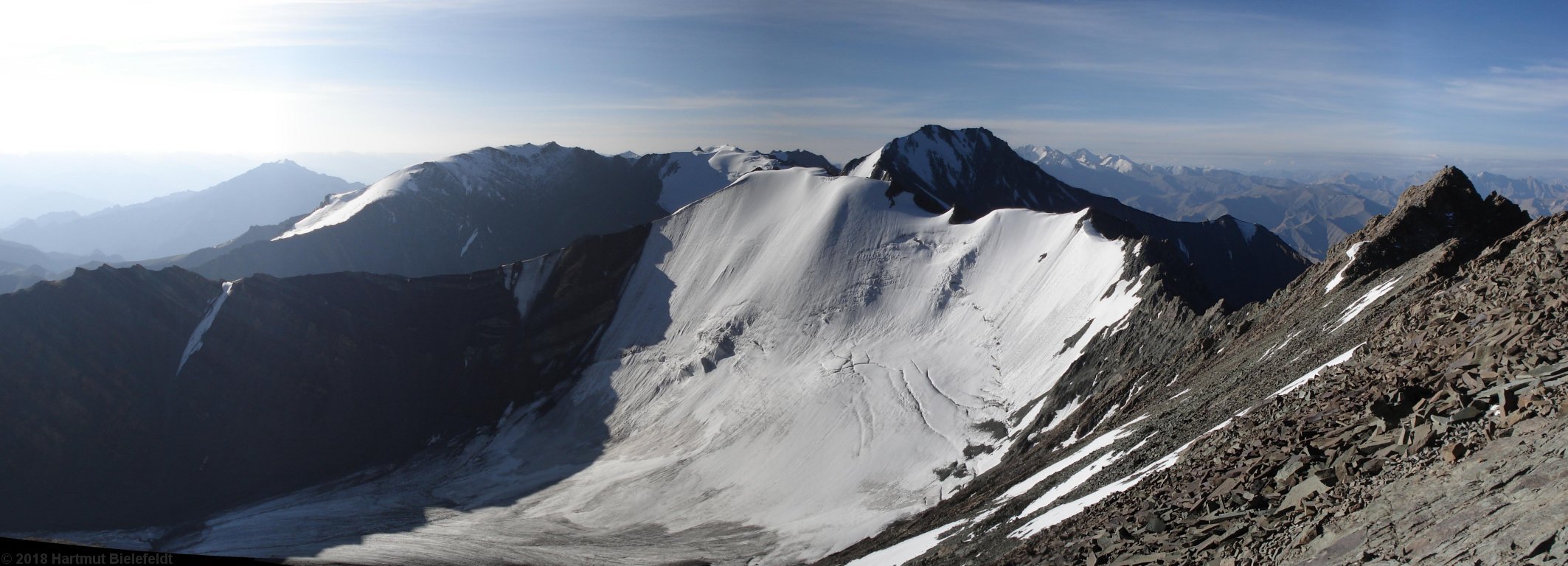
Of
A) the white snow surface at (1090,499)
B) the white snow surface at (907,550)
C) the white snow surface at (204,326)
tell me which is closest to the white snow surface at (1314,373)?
the white snow surface at (1090,499)

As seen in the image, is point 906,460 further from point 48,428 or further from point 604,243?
point 48,428

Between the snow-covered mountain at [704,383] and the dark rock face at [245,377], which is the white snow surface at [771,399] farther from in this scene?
the dark rock face at [245,377]

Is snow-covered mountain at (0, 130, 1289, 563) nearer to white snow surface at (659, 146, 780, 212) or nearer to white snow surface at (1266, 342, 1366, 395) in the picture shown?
white snow surface at (1266, 342, 1366, 395)

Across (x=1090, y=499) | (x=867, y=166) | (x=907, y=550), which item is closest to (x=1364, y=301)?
(x=1090, y=499)

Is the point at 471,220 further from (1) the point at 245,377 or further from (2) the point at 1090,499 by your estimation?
(2) the point at 1090,499

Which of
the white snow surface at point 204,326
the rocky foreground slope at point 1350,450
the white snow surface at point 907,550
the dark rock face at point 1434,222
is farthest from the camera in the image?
the white snow surface at point 204,326

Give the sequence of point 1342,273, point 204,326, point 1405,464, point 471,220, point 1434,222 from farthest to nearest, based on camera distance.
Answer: point 471,220 → point 204,326 → point 1434,222 → point 1342,273 → point 1405,464

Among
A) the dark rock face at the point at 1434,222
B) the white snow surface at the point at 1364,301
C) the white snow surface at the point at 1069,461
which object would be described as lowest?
the white snow surface at the point at 1069,461
